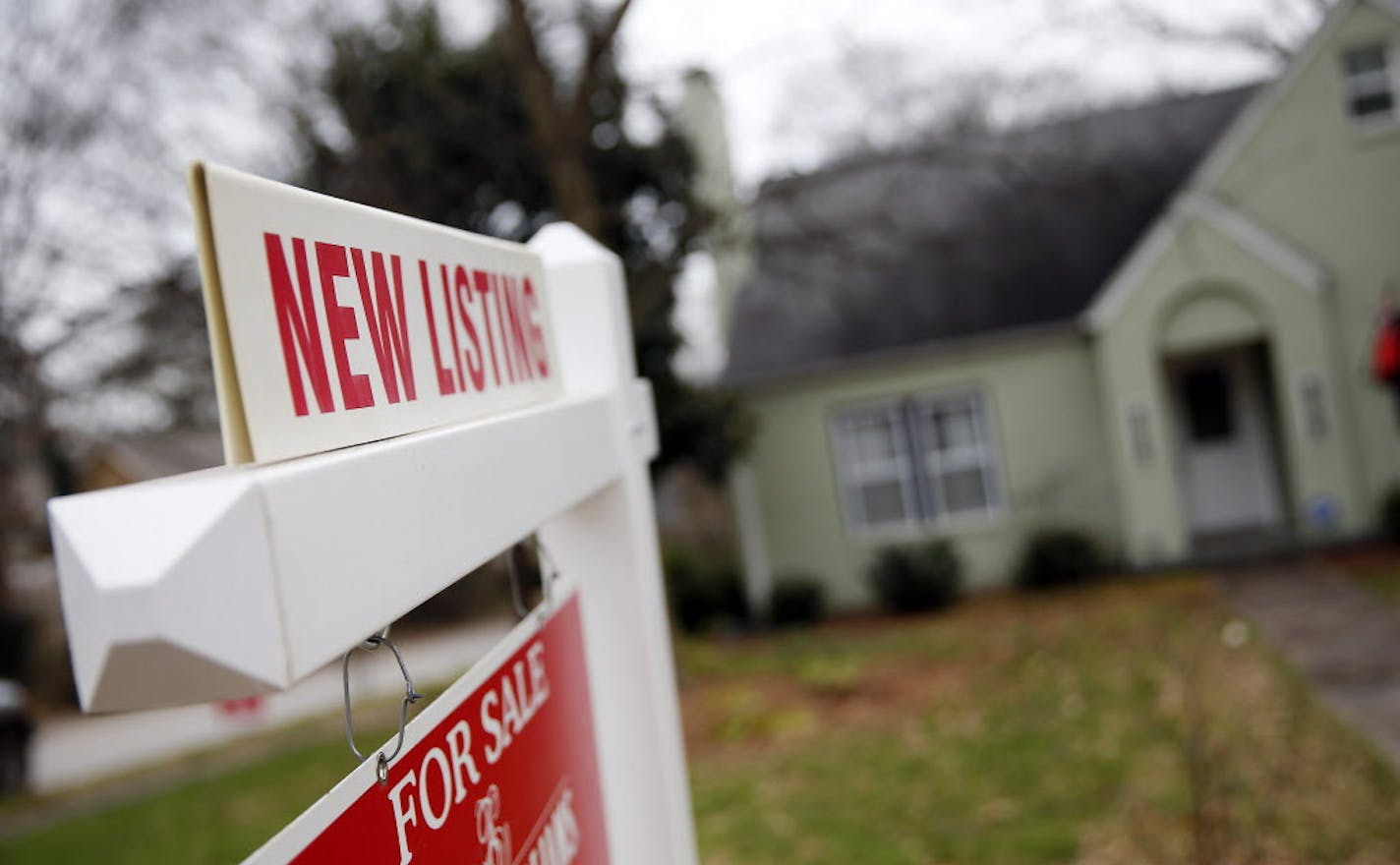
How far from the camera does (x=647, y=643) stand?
2.64m

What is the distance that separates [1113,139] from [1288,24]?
116 inches

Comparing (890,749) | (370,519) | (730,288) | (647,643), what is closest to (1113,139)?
(730,288)

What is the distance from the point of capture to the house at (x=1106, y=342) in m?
16.2

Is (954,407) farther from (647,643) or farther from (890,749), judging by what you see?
(647,643)

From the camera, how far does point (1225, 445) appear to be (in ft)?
59.2

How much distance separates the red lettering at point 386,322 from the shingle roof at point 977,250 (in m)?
15.5

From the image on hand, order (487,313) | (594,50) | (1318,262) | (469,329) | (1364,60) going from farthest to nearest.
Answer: (1318,262)
(1364,60)
(594,50)
(487,313)
(469,329)

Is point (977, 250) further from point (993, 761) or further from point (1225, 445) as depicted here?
point (993, 761)

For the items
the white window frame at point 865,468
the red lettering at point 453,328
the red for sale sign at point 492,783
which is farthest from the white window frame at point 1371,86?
the red lettering at point 453,328

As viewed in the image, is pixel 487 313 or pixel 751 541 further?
pixel 751 541

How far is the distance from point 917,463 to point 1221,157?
570 cm

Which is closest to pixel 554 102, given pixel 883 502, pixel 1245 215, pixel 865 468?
pixel 865 468

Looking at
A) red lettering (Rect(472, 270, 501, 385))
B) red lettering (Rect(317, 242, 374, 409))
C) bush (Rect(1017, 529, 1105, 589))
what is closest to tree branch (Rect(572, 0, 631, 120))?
bush (Rect(1017, 529, 1105, 589))

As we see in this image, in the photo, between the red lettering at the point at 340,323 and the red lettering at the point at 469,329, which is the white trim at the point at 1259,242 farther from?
the red lettering at the point at 340,323
